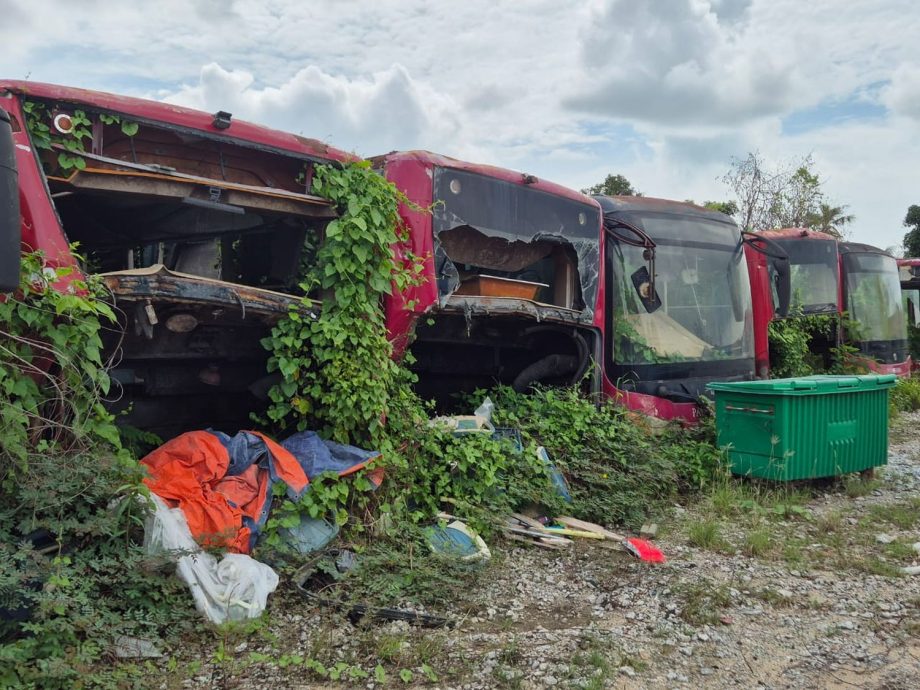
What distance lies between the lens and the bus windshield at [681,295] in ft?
25.1

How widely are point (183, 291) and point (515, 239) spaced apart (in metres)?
2.85

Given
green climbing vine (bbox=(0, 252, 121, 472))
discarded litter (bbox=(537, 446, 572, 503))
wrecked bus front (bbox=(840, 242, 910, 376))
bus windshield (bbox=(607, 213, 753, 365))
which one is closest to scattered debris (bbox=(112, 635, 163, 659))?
green climbing vine (bbox=(0, 252, 121, 472))

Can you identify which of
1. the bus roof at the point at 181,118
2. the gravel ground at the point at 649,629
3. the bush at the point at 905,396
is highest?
the bus roof at the point at 181,118

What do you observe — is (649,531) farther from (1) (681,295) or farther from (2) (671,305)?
(1) (681,295)

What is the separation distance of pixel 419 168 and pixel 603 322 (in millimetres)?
2634

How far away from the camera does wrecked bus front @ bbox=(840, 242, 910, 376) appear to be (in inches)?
473

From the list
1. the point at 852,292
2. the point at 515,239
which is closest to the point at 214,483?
the point at 515,239

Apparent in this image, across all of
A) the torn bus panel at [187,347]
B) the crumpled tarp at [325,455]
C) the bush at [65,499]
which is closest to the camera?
the bush at [65,499]

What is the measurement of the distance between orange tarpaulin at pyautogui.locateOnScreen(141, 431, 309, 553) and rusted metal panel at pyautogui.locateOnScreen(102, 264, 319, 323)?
864 millimetres

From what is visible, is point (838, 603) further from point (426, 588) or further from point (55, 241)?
point (55, 241)

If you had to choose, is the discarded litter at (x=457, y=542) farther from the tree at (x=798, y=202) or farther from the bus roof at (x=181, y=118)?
the tree at (x=798, y=202)

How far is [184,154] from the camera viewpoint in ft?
14.6

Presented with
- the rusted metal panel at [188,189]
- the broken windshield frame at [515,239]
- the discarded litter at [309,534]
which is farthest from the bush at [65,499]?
the broken windshield frame at [515,239]

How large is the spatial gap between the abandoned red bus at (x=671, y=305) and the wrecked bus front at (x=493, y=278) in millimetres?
520
